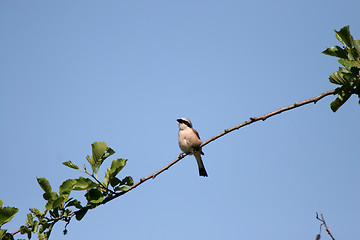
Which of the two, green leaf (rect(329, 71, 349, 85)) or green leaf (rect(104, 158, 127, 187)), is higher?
green leaf (rect(104, 158, 127, 187))

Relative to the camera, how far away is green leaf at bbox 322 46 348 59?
166 inches

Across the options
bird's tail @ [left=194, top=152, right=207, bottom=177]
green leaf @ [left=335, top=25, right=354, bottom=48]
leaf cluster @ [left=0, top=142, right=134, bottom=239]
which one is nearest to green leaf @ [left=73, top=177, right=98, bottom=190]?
leaf cluster @ [left=0, top=142, right=134, bottom=239]

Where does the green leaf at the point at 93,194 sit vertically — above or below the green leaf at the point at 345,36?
below

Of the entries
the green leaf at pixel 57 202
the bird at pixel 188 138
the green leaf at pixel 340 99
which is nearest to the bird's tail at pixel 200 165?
the bird at pixel 188 138

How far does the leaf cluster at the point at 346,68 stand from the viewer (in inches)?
160

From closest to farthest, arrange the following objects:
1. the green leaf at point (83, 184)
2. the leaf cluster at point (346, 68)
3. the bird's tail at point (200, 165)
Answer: the leaf cluster at point (346, 68), the green leaf at point (83, 184), the bird's tail at point (200, 165)

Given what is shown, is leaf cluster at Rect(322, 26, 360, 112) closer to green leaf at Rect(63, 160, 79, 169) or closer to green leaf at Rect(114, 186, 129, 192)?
green leaf at Rect(114, 186, 129, 192)

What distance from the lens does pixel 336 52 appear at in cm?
425

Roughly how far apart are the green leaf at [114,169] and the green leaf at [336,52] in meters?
2.65

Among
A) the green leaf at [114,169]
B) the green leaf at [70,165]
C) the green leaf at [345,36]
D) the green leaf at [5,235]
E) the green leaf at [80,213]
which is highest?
the green leaf at [345,36]

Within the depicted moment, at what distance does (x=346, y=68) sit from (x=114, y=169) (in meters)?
2.85

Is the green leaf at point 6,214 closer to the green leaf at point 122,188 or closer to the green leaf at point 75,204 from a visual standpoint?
the green leaf at point 75,204

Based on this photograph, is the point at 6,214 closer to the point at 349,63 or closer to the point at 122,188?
the point at 122,188

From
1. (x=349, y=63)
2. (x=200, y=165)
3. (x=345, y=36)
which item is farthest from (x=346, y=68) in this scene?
(x=200, y=165)
